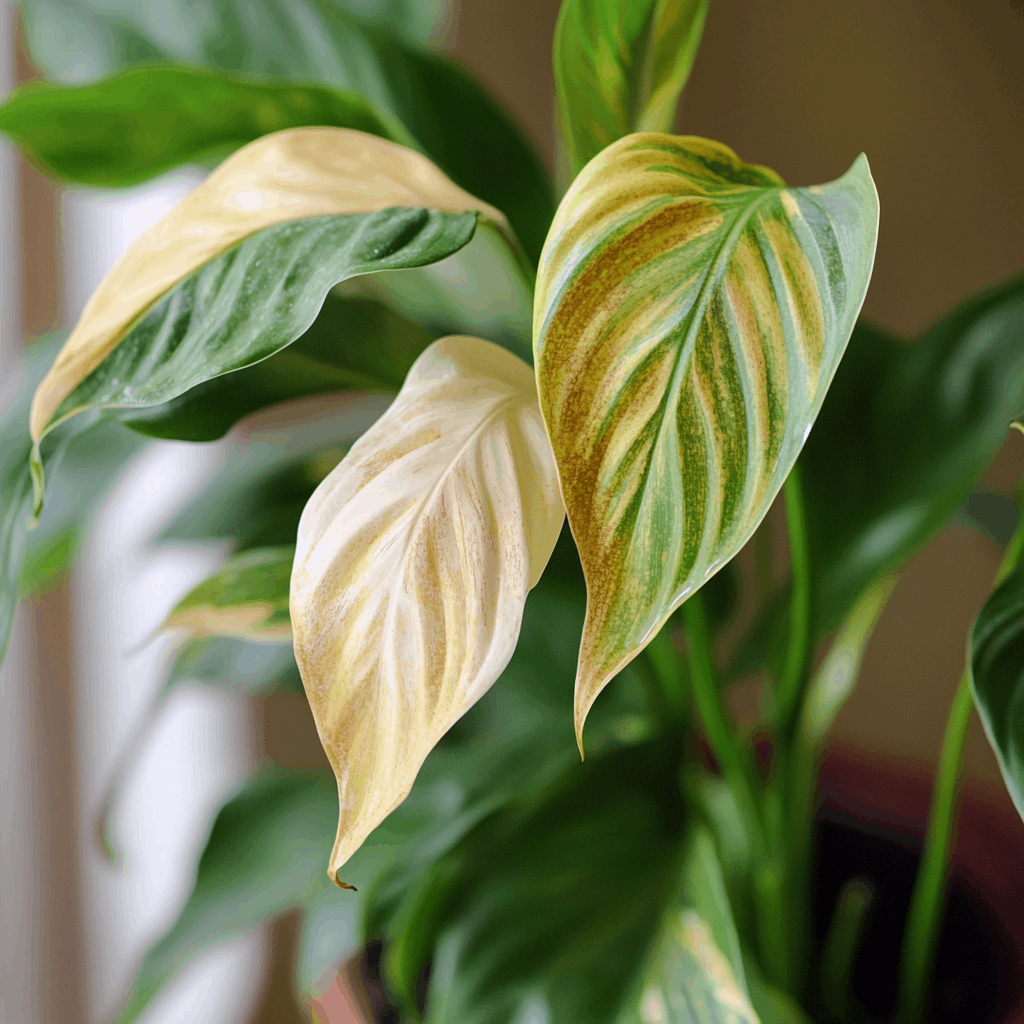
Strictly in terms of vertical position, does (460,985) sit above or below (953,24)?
below

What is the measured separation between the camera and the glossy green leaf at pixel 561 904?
1.29 feet

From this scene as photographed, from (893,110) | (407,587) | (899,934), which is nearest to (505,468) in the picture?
(407,587)

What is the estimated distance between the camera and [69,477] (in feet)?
1.52

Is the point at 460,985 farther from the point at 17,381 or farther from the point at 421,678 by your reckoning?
the point at 17,381

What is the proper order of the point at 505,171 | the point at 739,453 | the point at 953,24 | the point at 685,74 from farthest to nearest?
the point at 953,24 → the point at 505,171 → the point at 685,74 → the point at 739,453

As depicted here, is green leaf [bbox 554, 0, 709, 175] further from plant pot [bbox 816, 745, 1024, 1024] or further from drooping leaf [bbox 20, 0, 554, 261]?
plant pot [bbox 816, 745, 1024, 1024]

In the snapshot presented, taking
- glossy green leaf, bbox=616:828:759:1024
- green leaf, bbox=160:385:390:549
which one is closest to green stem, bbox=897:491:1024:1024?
glossy green leaf, bbox=616:828:759:1024

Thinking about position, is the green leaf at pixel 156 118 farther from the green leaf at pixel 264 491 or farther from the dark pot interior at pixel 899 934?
the dark pot interior at pixel 899 934

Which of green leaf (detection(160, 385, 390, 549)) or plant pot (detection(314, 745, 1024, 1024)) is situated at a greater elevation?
green leaf (detection(160, 385, 390, 549))

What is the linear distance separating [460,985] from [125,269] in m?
0.34

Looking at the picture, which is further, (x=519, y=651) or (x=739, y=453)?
(x=519, y=651)

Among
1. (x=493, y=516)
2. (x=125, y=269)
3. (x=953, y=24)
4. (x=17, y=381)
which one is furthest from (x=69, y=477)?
(x=953, y=24)

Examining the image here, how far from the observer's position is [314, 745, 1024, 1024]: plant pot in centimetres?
51

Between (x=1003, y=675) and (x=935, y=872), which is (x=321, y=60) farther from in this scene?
(x=935, y=872)
